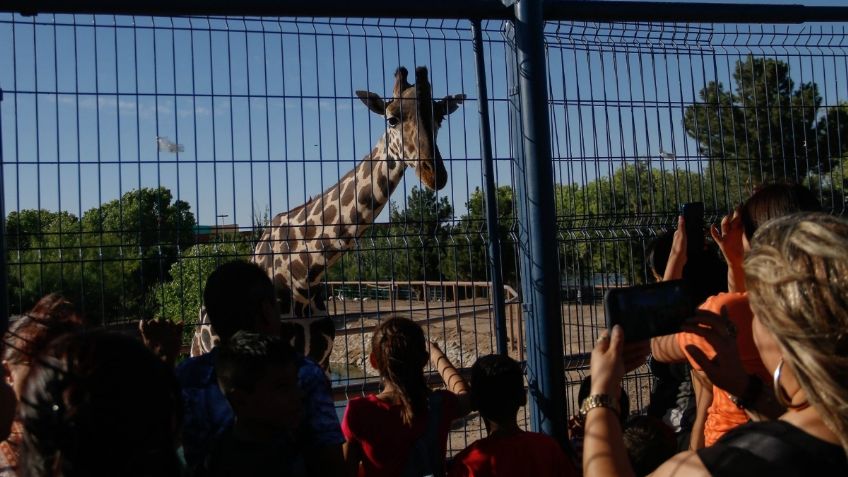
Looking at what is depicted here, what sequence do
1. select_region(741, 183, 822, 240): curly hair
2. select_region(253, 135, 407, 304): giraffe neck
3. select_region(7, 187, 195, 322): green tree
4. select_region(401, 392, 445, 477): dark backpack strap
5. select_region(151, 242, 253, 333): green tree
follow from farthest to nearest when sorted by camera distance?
select_region(253, 135, 407, 304): giraffe neck
select_region(151, 242, 253, 333): green tree
select_region(7, 187, 195, 322): green tree
select_region(401, 392, 445, 477): dark backpack strap
select_region(741, 183, 822, 240): curly hair

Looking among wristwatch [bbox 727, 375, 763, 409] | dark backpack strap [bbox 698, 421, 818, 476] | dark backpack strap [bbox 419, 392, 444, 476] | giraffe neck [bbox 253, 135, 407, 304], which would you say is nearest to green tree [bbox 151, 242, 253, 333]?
dark backpack strap [bbox 419, 392, 444, 476]

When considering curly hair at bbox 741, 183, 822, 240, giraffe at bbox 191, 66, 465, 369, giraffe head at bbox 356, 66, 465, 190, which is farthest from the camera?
giraffe at bbox 191, 66, 465, 369

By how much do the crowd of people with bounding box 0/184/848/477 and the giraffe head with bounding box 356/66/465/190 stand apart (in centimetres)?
142

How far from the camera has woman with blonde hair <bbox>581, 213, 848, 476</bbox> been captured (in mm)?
1483

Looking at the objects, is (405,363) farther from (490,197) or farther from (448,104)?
(448,104)

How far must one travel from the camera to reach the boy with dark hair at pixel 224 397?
235 centimetres

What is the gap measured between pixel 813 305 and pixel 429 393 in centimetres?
177

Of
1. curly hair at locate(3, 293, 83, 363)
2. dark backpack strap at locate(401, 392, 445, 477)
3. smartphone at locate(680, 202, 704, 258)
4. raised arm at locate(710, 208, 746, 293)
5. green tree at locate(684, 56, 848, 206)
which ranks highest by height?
green tree at locate(684, 56, 848, 206)

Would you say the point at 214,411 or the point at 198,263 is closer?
the point at 214,411

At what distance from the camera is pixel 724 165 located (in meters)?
4.61

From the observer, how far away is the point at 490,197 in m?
3.83

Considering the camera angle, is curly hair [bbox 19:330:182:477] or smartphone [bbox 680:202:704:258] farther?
smartphone [bbox 680:202:704:258]

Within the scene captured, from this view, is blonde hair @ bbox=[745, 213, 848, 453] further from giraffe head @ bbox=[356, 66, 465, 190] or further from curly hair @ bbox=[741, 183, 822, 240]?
giraffe head @ bbox=[356, 66, 465, 190]

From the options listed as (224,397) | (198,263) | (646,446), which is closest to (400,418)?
(224,397)
